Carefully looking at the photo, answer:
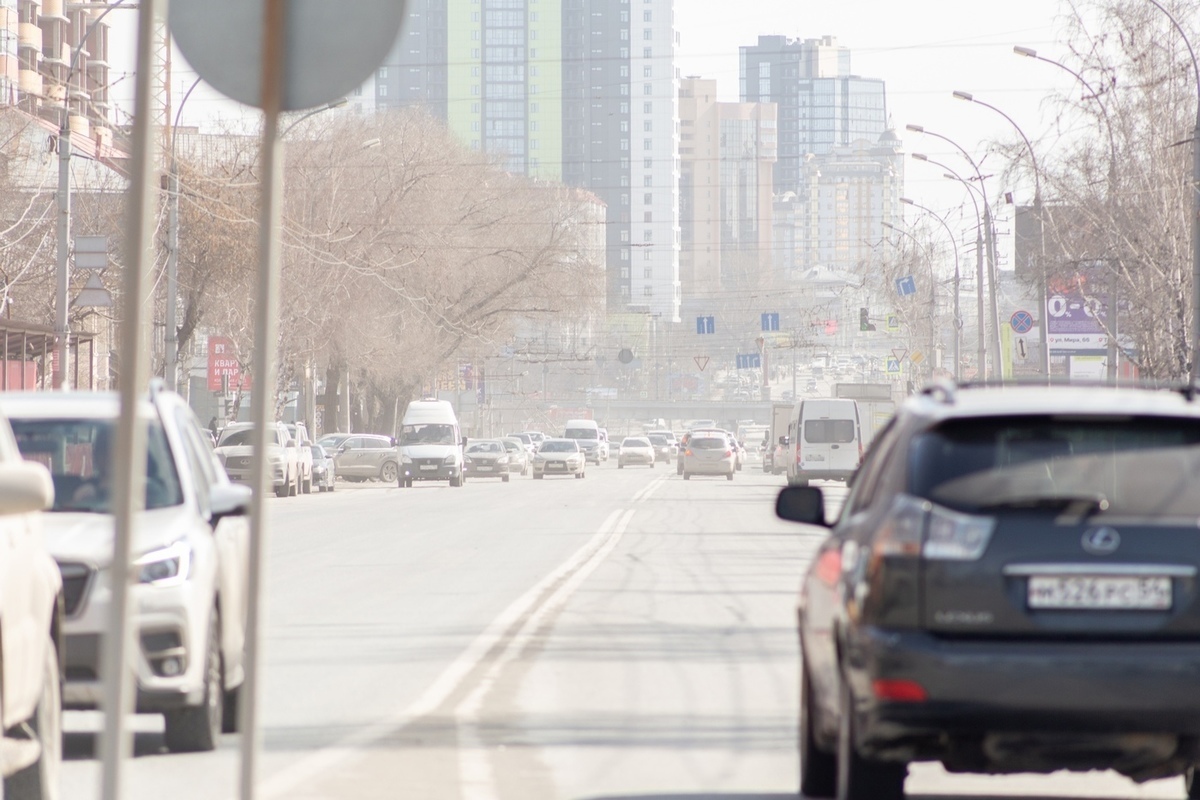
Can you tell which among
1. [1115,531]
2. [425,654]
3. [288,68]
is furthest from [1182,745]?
[425,654]

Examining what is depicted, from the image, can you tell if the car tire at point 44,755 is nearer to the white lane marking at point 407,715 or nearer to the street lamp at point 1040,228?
the white lane marking at point 407,715

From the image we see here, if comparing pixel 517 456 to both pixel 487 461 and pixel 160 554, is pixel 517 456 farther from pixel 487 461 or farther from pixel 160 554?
pixel 160 554

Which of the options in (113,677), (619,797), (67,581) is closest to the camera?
(113,677)

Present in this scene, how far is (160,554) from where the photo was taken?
857 cm

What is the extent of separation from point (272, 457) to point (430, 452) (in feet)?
39.0

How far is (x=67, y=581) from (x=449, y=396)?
119825mm

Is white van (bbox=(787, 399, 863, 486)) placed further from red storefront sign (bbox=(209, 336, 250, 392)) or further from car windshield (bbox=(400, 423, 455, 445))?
red storefront sign (bbox=(209, 336, 250, 392))

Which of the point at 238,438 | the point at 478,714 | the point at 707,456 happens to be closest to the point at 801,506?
the point at 478,714

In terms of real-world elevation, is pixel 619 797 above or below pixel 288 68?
below

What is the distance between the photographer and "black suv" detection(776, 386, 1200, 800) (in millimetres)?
6137

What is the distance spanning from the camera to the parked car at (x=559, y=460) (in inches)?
2653

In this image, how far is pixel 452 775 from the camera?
322 inches

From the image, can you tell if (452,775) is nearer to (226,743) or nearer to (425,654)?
(226,743)

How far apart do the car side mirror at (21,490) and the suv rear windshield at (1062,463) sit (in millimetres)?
2702
